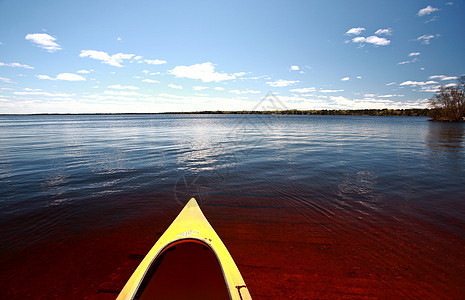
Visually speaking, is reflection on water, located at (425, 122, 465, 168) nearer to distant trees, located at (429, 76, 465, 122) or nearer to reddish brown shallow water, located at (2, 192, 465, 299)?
reddish brown shallow water, located at (2, 192, 465, 299)

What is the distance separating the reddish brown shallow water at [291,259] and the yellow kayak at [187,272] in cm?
88

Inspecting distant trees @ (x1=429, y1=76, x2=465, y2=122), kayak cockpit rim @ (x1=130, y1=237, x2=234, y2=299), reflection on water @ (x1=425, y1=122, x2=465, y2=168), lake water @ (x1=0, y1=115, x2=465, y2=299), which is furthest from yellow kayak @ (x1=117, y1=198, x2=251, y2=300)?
distant trees @ (x1=429, y1=76, x2=465, y2=122)

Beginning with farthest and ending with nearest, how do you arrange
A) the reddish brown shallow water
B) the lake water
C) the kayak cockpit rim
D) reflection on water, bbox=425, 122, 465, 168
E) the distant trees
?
the distant trees → reflection on water, bbox=425, 122, 465, 168 → the lake water → the reddish brown shallow water → the kayak cockpit rim

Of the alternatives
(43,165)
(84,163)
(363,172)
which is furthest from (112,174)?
(363,172)

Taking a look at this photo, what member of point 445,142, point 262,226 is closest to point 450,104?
point 445,142

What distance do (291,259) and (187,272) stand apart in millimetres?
2430

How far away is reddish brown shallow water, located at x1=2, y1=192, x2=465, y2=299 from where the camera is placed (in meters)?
3.88

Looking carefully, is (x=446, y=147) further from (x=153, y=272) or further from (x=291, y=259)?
(x=153, y=272)

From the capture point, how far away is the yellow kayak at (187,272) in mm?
3119

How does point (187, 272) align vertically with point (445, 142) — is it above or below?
below

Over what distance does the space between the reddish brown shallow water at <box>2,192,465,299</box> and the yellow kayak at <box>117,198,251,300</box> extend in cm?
88

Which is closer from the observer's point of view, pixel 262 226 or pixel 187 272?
pixel 187 272

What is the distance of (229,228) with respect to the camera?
5969 mm

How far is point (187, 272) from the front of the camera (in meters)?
3.65
